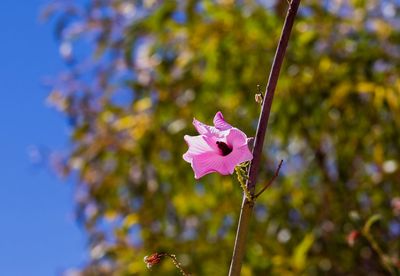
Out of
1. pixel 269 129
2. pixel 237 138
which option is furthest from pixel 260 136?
pixel 269 129

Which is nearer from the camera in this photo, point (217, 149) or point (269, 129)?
point (217, 149)

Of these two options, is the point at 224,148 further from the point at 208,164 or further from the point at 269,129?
the point at 269,129

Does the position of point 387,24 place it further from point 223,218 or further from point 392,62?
point 223,218

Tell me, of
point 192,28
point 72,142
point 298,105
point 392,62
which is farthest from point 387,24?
point 72,142

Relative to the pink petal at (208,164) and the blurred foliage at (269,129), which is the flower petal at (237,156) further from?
the blurred foliage at (269,129)

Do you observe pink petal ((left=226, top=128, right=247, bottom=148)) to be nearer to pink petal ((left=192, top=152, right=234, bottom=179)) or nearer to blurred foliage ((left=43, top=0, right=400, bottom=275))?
pink petal ((left=192, top=152, right=234, bottom=179))

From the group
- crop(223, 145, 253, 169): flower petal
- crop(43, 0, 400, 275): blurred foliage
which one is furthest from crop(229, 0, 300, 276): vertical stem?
crop(43, 0, 400, 275): blurred foliage
